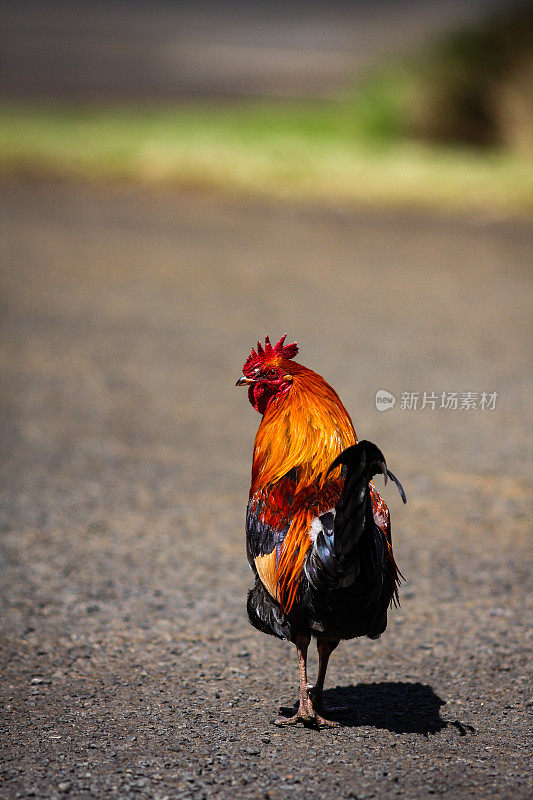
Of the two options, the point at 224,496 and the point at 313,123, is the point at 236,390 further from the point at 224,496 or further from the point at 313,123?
the point at 313,123

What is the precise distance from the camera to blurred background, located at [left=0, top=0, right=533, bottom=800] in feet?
14.2

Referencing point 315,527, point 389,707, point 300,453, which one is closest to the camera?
point 315,527

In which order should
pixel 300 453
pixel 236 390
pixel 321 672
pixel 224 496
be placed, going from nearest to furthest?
pixel 300 453
pixel 321 672
pixel 224 496
pixel 236 390

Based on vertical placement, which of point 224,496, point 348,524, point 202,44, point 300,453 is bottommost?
point 348,524

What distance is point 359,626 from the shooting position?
3.93m

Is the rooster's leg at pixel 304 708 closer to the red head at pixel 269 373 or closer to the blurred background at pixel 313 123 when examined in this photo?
the red head at pixel 269 373

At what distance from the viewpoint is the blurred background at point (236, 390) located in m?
4.33

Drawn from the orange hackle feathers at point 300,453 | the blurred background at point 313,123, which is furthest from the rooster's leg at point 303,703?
the blurred background at point 313,123

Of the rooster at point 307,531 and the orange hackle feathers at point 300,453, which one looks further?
the orange hackle feathers at point 300,453

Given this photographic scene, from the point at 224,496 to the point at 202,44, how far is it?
25858 mm

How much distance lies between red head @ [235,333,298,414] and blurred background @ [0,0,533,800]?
1528 millimetres

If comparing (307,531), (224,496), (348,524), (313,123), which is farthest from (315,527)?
(313,123)

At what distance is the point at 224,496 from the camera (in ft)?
24.1

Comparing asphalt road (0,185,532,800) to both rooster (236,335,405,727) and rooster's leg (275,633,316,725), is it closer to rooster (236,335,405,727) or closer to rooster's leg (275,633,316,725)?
rooster's leg (275,633,316,725)
